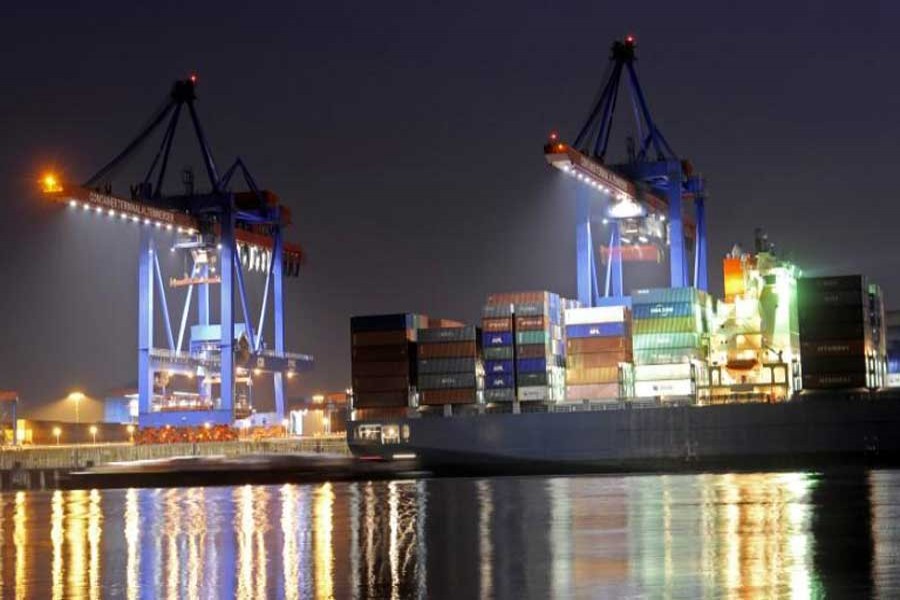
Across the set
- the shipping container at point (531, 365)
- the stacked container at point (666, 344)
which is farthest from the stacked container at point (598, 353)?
the shipping container at point (531, 365)

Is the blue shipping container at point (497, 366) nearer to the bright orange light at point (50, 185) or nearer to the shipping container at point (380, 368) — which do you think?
the shipping container at point (380, 368)

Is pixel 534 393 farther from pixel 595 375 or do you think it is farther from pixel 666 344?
pixel 666 344

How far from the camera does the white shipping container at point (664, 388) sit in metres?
65.0

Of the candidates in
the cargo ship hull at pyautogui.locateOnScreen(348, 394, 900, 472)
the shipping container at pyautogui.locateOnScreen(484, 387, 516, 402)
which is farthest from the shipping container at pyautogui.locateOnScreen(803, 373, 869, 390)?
the shipping container at pyautogui.locateOnScreen(484, 387, 516, 402)

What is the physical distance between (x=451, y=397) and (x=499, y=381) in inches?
107

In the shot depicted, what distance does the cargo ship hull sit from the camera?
2451 inches

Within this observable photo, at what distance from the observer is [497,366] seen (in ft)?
217

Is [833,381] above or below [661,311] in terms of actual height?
below

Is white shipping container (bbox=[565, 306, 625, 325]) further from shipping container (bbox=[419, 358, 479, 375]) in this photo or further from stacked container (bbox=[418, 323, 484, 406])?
shipping container (bbox=[419, 358, 479, 375])

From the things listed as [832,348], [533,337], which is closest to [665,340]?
[533,337]

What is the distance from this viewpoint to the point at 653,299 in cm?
6544

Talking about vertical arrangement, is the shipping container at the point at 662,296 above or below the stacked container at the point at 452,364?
above

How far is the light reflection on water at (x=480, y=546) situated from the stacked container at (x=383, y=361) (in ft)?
68.0

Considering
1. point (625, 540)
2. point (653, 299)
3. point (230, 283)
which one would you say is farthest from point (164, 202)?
point (625, 540)
